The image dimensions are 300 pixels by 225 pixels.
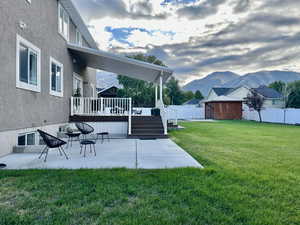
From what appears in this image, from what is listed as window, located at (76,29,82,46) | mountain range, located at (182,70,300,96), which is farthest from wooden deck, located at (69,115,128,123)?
mountain range, located at (182,70,300,96)

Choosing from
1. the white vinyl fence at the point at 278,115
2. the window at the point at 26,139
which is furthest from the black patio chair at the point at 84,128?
the white vinyl fence at the point at 278,115

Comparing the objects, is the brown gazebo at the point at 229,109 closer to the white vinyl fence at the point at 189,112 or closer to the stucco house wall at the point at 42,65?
the white vinyl fence at the point at 189,112

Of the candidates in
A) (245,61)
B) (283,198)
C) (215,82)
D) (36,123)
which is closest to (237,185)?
(283,198)

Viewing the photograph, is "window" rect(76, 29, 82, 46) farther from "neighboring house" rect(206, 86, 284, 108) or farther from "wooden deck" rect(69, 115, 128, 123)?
"neighboring house" rect(206, 86, 284, 108)

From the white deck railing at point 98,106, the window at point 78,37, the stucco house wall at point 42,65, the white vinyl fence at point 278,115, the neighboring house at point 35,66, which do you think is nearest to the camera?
the stucco house wall at point 42,65

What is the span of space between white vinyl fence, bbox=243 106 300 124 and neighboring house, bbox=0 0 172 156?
18.3 m

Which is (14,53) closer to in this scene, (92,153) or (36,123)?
(36,123)

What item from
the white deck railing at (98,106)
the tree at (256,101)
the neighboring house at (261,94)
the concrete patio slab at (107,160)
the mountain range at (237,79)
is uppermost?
the mountain range at (237,79)

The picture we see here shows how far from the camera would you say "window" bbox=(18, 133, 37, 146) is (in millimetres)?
6882

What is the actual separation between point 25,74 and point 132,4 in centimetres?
1104

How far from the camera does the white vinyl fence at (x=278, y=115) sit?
22.0m

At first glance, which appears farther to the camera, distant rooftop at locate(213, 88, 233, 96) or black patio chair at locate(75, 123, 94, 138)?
distant rooftop at locate(213, 88, 233, 96)

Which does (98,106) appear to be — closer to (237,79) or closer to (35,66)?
(35,66)

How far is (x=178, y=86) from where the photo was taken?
170ft
